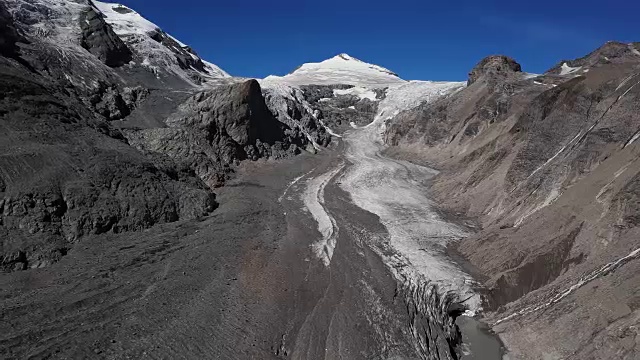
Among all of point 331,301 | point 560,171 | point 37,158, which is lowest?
point 331,301

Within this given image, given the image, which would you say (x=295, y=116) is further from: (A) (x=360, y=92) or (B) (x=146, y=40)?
(A) (x=360, y=92)

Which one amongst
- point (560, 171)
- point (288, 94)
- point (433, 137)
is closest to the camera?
point (560, 171)

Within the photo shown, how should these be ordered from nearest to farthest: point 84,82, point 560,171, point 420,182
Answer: point 560,171
point 84,82
point 420,182

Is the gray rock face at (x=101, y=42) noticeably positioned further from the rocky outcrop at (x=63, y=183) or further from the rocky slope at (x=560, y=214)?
the rocky slope at (x=560, y=214)

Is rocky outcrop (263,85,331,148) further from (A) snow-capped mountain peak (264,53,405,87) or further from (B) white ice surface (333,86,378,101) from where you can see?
(A) snow-capped mountain peak (264,53,405,87)

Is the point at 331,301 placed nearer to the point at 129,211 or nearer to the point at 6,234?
the point at 129,211

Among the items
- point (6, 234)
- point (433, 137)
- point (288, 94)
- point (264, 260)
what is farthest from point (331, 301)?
point (288, 94)

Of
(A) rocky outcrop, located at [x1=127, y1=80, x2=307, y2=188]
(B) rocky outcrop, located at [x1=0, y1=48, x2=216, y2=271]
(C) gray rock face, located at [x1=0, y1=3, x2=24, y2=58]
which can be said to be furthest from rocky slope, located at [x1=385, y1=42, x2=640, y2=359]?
(C) gray rock face, located at [x1=0, y1=3, x2=24, y2=58]

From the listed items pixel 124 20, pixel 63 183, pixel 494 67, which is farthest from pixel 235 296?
pixel 124 20
